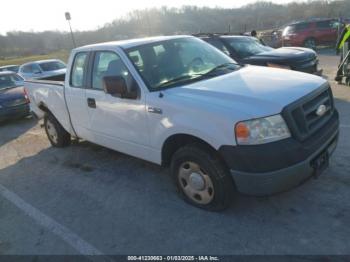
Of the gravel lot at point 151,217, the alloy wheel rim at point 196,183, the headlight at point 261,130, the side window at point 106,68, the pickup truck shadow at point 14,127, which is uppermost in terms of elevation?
the side window at point 106,68

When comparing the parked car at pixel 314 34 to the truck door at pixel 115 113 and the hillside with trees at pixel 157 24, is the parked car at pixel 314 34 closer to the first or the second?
the truck door at pixel 115 113

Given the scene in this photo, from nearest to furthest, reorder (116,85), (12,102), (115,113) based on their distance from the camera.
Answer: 1. (116,85)
2. (115,113)
3. (12,102)

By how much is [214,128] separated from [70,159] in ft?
12.0

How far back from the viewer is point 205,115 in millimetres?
3311

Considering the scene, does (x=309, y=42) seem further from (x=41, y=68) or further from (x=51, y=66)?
(x=41, y=68)

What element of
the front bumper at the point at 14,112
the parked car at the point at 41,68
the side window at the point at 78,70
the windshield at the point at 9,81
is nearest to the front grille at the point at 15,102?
the front bumper at the point at 14,112

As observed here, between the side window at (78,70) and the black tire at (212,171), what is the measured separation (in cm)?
216

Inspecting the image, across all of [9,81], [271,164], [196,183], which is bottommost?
[9,81]

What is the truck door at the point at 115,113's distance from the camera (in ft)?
13.5

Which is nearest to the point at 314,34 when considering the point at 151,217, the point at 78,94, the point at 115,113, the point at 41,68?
the point at 41,68

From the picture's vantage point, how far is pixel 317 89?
12.0ft

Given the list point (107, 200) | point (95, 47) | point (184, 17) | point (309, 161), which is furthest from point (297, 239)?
point (184, 17)

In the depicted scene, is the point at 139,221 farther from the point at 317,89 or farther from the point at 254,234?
the point at 317,89

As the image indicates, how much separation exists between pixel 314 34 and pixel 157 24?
187 ft
